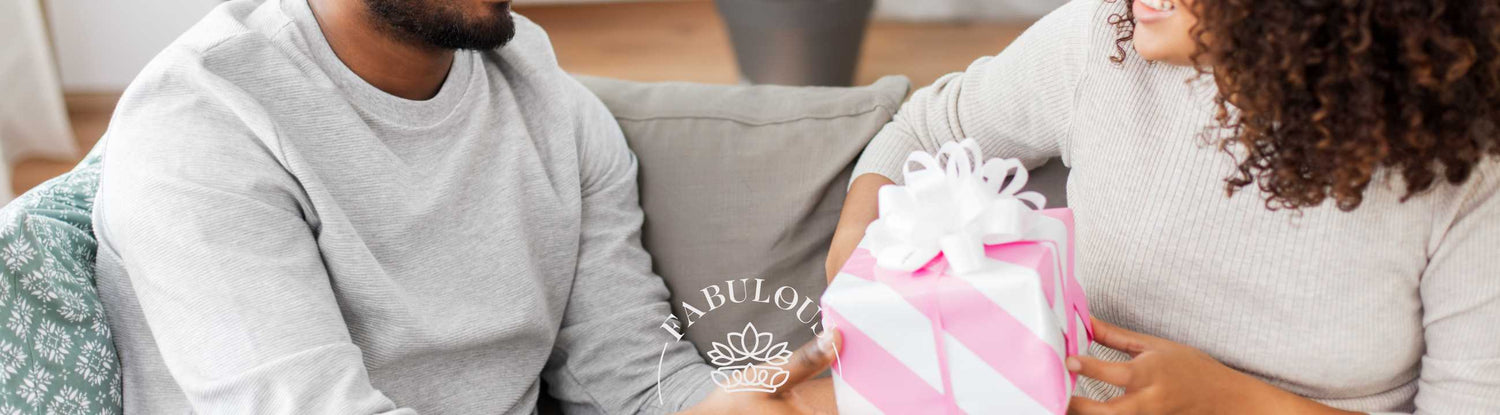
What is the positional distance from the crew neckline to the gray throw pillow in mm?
325

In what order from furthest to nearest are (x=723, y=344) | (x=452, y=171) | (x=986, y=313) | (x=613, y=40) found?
(x=613, y=40) < (x=723, y=344) < (x=452, y=171) < (x=986, y=313)

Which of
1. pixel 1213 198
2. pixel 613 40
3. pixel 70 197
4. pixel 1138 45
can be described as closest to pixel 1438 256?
pixel 1213 198

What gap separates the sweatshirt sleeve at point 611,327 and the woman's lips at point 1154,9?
2.00ft

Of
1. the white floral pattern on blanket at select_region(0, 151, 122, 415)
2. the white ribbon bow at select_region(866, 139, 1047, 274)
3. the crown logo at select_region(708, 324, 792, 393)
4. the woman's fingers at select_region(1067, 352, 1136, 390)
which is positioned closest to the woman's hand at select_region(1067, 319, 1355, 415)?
the woman's fingers at select_region(1067, 352, 1136, 390)

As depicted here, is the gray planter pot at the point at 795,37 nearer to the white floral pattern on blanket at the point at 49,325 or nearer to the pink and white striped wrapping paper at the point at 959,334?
the white floral pattern on blanket at the point at 49,325

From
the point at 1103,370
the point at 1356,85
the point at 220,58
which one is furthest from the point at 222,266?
the point at 1356,85

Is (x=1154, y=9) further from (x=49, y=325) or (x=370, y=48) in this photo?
(x=49, y=325)

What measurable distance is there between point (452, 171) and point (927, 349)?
0.57 metres

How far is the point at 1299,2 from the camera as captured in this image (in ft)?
2.88

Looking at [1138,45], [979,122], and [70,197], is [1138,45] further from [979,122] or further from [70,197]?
[70,197]

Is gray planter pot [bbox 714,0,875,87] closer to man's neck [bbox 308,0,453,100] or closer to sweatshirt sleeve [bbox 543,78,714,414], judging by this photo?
sweatshirt sleeve [bbox 543,78,714,414]

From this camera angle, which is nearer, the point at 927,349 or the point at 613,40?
the point at 927,349

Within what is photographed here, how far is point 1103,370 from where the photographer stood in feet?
3.03

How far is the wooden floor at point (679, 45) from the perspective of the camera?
139 inches
